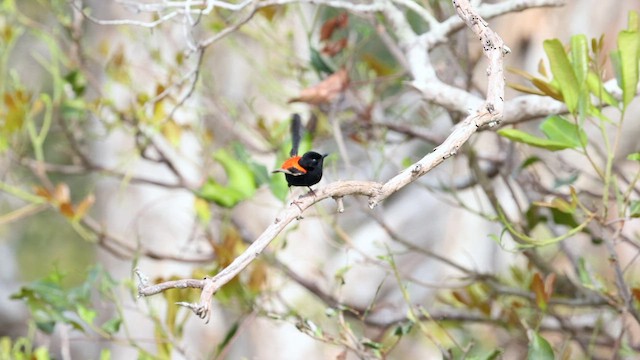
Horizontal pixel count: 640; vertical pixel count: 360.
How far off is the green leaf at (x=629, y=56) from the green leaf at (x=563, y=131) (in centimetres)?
8

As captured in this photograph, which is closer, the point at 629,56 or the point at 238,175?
the point at 629,56

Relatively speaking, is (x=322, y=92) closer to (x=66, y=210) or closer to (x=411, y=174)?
(x=66, y=210)

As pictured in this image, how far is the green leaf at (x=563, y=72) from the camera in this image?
1.13 meters

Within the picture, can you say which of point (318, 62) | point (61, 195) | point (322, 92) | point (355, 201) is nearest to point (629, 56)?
point (322, 92)

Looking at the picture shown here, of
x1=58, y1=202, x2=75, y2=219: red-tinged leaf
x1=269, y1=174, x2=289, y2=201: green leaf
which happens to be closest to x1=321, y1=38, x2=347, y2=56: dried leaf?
x1=269, y1=174, x2=289, y2=201: green leaf

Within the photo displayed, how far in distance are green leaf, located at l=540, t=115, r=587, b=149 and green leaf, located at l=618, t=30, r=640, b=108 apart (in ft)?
0.27

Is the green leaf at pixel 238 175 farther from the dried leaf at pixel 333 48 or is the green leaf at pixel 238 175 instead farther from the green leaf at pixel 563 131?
the green leaf at pixel 563 131

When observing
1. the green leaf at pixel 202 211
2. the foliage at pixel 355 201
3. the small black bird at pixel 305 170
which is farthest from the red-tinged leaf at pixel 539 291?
the green leaf at pixel 202 211

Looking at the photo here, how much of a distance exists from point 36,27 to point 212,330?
5.48ft

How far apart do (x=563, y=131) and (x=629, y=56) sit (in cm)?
12

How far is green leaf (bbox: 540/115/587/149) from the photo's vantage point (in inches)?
45.5

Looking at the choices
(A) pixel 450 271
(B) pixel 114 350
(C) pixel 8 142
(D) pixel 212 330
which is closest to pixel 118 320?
(C) pixel 8 142

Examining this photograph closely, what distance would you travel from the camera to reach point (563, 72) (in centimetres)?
113

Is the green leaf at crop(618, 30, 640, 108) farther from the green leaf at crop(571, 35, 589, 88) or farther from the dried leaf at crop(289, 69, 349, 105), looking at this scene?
the dried leaf at crop(289, 69, 349, 105)
